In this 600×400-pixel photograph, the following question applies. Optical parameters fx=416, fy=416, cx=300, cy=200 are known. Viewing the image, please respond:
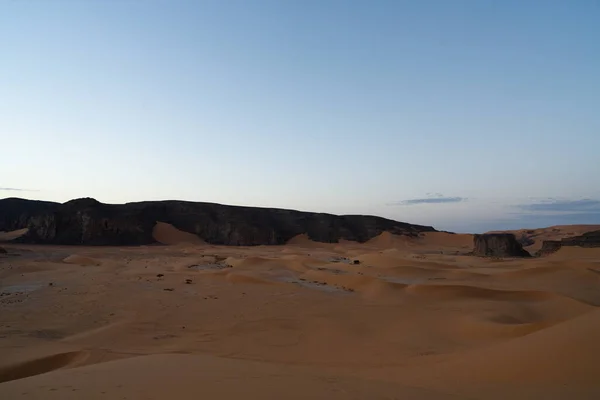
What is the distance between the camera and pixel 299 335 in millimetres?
8344

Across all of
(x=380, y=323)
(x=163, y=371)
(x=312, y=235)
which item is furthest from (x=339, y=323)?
(x=312, y=235)

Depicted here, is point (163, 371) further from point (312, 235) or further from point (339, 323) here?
point (312, 235)

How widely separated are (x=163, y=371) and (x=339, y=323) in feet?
16.1

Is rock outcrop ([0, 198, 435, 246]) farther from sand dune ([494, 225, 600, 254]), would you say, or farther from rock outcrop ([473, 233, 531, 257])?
rock outcrop ([473, 233, 531, 257])

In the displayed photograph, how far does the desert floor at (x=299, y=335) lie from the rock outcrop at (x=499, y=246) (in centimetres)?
861

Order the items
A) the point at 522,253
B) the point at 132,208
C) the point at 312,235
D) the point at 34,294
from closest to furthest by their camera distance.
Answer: the point at 34,294
the point at 522,253
the point at 132,208
the point at 312,235

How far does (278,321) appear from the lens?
9320 millimetres

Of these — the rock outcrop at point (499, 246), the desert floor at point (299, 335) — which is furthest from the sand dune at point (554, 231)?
the desert floor at point (299, 335)

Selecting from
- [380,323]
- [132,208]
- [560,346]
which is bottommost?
[380,323]

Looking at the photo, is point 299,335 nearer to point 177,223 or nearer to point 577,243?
point 577,243

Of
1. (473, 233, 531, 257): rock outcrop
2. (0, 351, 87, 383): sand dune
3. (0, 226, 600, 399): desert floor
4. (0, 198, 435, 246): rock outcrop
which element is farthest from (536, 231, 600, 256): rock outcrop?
(0, 351, 87, 383): sand dune

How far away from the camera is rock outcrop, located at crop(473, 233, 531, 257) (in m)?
26.1

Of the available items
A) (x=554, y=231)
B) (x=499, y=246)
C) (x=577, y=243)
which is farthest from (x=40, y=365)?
(x=554, y=231)

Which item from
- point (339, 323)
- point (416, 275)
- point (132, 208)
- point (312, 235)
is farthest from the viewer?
point (312, 235)
